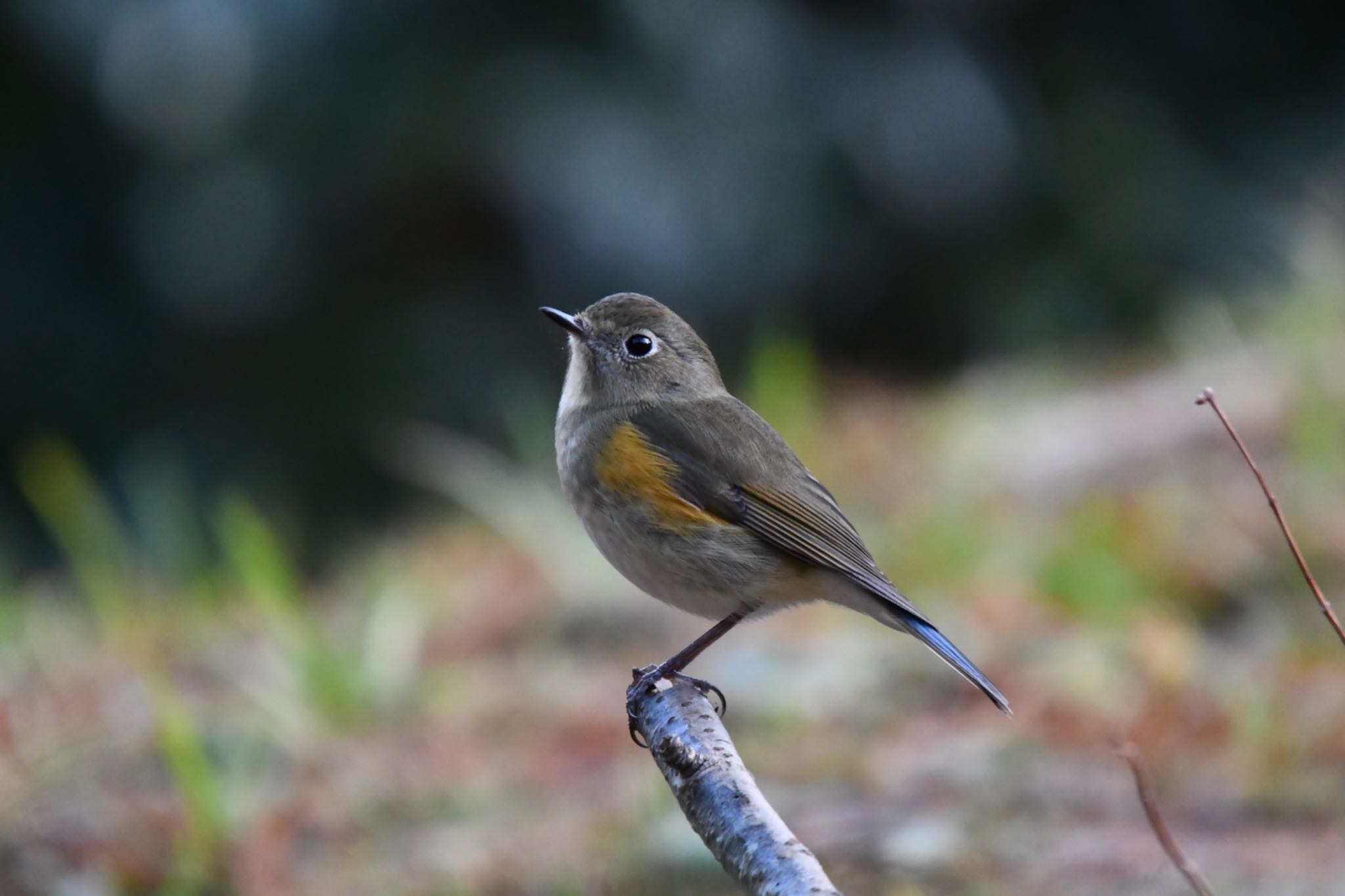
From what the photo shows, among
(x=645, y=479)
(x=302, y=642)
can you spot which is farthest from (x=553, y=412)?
(x=645, y=479)

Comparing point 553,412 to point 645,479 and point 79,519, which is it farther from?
point 645,479

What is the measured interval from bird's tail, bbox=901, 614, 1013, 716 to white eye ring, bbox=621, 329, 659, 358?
716 mm

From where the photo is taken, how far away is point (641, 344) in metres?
3.27

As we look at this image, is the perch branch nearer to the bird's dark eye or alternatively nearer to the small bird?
the small bird

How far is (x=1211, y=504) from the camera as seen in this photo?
16.6 ft

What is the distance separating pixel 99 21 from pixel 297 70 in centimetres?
71

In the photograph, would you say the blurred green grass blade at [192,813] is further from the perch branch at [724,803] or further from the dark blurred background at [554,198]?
the dark blurred background at [554,198]

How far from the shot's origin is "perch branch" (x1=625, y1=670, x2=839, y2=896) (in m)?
1.79

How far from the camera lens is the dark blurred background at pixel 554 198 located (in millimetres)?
6215

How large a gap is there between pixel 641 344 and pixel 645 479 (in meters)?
0.34

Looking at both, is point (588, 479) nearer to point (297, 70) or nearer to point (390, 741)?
point (390, 741)

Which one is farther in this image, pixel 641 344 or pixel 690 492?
pixel 641 344

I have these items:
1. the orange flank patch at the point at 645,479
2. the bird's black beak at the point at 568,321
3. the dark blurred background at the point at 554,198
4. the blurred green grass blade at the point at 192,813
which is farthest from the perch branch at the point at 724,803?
the dark blurred background at the point at 554,198

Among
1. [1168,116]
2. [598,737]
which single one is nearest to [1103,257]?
[1168,116]
